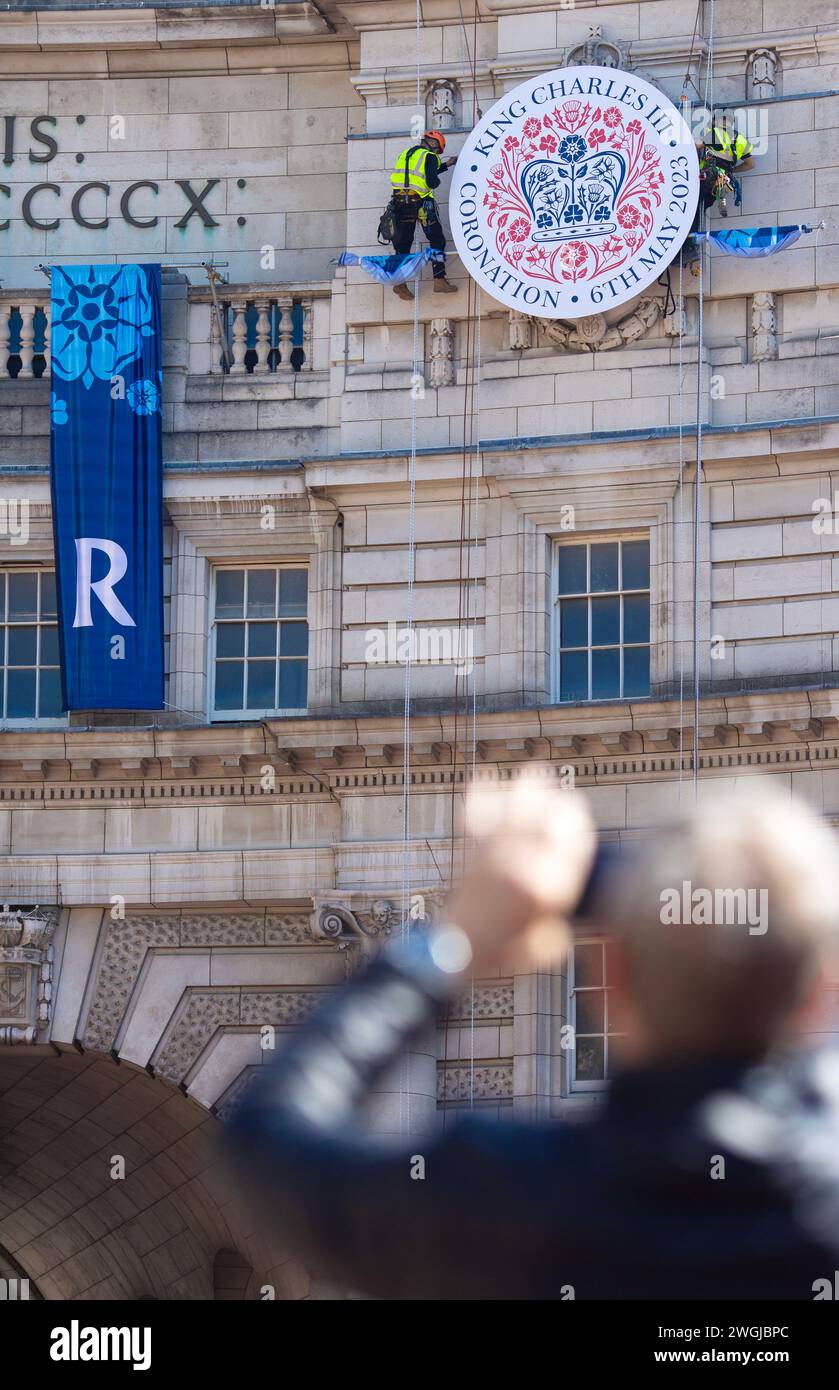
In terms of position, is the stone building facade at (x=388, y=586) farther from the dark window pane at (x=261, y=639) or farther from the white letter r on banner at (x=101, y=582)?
the white letter r on banner at (x=101, y=582)

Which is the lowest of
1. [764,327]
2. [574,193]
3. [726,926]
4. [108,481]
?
[726,926]

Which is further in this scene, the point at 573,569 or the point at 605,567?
the point at 573,569

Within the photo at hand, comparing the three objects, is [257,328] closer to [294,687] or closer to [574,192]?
[574,192]

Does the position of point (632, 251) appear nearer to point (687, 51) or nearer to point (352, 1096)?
point (687, 51)

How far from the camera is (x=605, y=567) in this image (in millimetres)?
→ 33906

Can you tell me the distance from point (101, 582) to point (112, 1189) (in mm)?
7449

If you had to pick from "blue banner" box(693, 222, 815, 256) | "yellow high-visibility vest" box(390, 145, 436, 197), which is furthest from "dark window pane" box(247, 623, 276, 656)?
"blue banner" box(693, 222, 815, 256)

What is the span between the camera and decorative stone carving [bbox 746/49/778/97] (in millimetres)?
34000

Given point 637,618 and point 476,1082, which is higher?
point 637,618

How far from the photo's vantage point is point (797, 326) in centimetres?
3356

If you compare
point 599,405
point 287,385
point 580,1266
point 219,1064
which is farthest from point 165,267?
point 580,1266

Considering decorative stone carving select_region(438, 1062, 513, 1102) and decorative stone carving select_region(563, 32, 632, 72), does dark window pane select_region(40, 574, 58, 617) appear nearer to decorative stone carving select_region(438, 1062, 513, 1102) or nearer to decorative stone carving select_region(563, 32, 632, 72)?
decorative stone carving select_region(438, 1062, 513, 1102)
